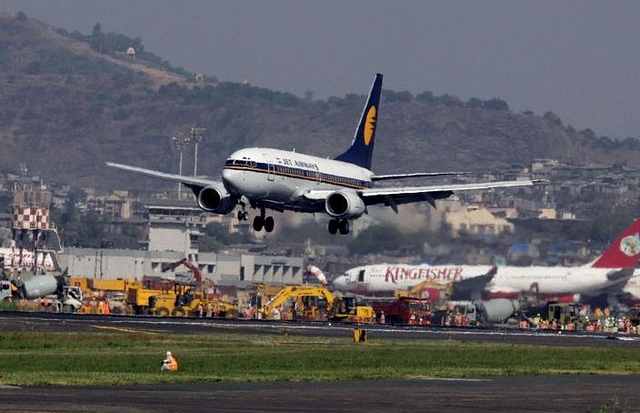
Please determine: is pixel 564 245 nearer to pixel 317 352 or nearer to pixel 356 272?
pixel 356 272

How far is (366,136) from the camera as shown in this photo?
4129 inches

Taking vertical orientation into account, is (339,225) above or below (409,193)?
below

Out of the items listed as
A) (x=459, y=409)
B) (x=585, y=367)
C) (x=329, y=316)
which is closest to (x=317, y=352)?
(x=585, y=367)

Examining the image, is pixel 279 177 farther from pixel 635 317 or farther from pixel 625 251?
pixel 625 251

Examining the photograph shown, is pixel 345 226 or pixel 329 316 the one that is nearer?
pixel 345 226

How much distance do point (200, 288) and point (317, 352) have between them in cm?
7823

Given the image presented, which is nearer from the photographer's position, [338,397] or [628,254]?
[338,397]

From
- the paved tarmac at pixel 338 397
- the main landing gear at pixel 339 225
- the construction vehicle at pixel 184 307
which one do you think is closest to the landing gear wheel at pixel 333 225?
the main landing gear at pixel 339 225

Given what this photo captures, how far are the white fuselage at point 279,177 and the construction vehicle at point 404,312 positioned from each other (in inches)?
1490

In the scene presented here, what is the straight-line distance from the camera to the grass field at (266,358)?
62.8 metres

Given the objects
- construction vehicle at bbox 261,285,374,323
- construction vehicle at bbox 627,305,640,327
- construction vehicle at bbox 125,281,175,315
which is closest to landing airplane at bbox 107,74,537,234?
construction vehicle at bbox 261,285,374,323

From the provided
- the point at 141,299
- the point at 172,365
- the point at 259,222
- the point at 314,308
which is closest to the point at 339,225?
the point at 259,222

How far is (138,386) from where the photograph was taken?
186 ft

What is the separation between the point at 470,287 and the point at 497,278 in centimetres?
284
